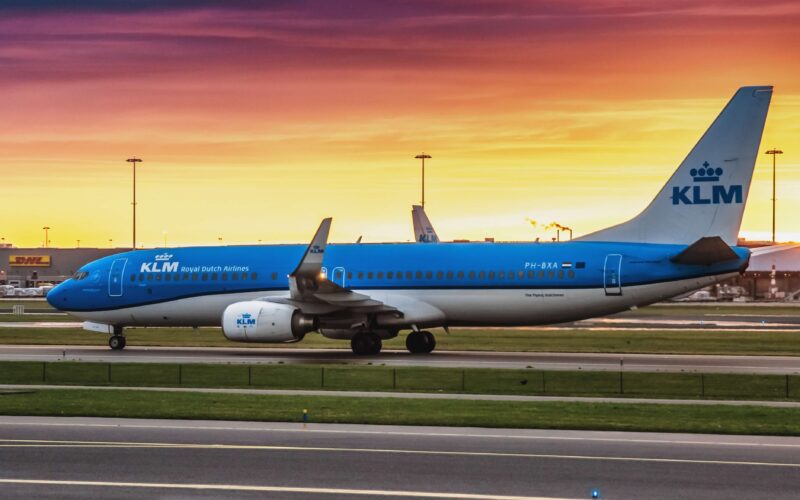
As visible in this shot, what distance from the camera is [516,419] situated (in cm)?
2531

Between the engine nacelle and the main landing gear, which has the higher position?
the engine nacelle

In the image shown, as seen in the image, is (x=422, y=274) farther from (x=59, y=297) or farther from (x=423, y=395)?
(x=59, y=297)

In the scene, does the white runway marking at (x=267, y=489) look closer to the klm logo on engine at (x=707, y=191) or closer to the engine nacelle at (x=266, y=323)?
the engine nacelle at (x=266, y=323)

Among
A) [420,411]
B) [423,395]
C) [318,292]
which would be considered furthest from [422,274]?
[420,411]

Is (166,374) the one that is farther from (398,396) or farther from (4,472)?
(4,472)

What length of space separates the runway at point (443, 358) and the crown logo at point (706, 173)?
6.79m

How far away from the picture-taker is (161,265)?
50.2 m

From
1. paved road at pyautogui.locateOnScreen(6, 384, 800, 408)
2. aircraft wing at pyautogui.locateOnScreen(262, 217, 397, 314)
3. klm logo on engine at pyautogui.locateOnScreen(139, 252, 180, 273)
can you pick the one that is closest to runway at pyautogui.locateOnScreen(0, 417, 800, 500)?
A: paved road at pyautogui.locateOnScreen(6, 384, 800, 408)

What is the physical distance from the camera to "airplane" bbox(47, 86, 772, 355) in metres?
41.5

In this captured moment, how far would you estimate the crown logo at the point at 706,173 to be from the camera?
4200cm

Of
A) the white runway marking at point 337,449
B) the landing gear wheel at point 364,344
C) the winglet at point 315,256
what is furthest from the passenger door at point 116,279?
the white runway marking at point 337,449

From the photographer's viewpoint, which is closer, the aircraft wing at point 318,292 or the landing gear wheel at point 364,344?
the aircraft wing at point 318,292

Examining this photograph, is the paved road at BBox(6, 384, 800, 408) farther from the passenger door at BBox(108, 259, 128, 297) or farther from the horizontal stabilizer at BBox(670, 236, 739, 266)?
the passenger door at BBox(108, 259, 128, 297)

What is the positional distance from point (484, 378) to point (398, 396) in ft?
16.5
